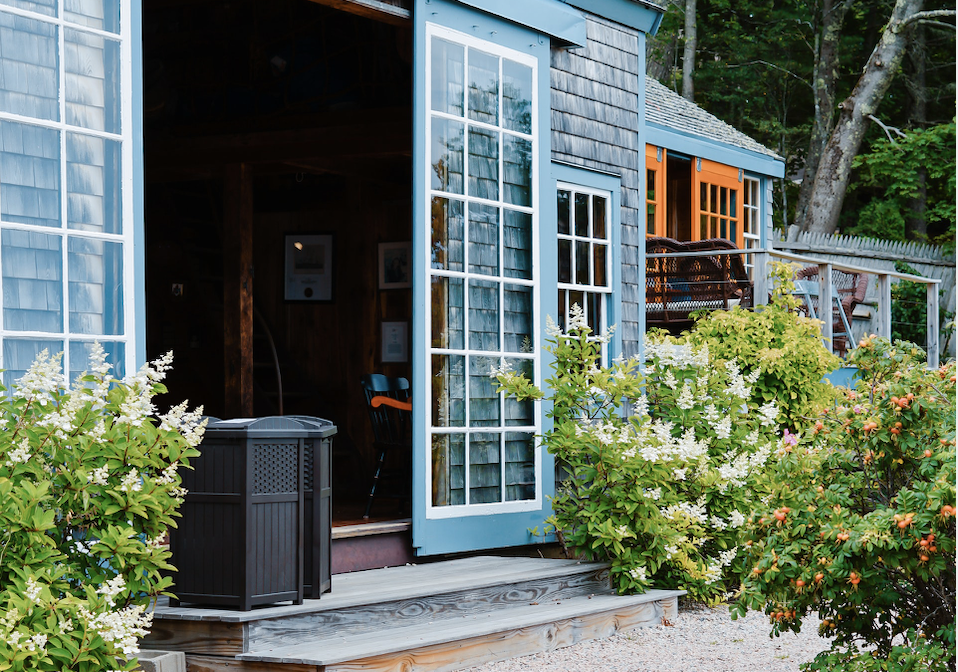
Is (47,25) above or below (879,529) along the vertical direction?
above

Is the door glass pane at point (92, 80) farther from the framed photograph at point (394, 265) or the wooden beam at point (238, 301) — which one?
the framed photograph at point (394, 265)

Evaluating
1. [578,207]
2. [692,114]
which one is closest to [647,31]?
[578,207]

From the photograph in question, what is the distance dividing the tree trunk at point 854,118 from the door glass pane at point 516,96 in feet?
47.6

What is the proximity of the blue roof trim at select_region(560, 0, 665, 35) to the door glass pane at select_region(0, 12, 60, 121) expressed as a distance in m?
3.87

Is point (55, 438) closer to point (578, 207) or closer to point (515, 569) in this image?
point (515, 569)

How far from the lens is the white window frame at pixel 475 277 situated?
19.6 feet

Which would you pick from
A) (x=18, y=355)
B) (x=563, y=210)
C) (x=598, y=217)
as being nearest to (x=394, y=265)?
(x=598, y=217)

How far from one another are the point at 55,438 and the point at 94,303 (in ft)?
2.83

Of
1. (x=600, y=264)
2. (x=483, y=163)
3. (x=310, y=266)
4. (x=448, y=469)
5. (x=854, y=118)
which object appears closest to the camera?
(x=448, y=469)

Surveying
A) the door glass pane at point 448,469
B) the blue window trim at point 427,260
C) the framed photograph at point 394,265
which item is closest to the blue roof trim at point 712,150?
the framed photograph at point 394,265

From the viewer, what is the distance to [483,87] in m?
6.44

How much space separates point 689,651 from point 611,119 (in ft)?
12.3

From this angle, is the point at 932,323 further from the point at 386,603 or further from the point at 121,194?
the point at 121,194

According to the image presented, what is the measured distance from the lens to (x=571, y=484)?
22.2ft
